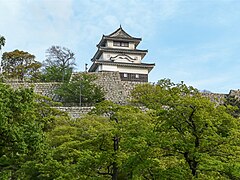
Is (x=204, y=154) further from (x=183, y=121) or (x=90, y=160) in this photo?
(x=90, y=160)

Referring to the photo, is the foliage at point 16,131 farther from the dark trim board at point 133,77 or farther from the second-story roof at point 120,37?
the second-story roof at point 120,37

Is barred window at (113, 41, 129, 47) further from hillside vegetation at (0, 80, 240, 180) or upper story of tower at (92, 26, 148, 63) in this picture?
hillside vegetation at (0, 80, 240, 180)

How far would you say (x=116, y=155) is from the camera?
8070mm

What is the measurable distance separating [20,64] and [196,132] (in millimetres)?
26072

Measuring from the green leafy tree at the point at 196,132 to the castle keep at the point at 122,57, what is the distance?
82.3ft

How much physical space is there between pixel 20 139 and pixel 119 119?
2.14 m

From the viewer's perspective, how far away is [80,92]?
72.6 feet

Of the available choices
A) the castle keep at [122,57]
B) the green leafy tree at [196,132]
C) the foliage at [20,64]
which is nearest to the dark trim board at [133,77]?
the castle keep at [122,57]

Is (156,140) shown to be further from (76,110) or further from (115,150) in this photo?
(76,110)

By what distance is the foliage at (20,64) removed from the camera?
3039cm

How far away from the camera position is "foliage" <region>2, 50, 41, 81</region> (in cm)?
3039

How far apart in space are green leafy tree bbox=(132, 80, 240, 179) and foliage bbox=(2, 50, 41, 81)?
24.3 metres

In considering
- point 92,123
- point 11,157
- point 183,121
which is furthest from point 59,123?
point 183,121

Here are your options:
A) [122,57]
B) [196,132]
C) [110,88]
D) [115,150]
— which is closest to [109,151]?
[115,150]
